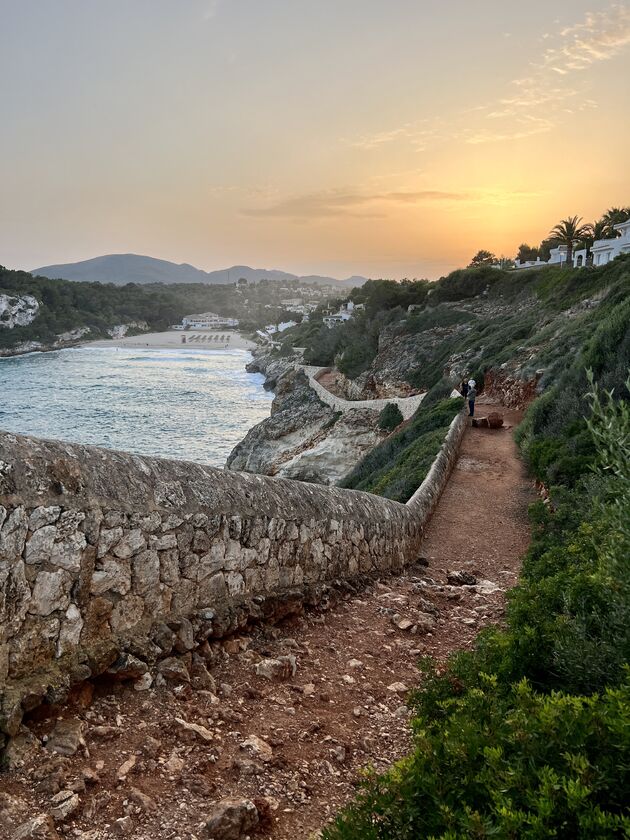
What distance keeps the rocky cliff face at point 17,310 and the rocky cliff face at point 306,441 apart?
7509cm

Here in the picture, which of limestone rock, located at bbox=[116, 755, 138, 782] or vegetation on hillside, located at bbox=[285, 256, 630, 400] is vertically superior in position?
vegetation on hillside, located at bbox=[285, 256, 630, 400]

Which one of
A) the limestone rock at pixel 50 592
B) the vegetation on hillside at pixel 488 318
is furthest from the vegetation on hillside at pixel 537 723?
the vegetation on hillside at pixel 488 318

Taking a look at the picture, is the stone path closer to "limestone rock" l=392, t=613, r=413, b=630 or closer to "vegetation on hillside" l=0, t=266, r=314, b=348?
"limestone rock" l=392, t=613, r=413, b=630

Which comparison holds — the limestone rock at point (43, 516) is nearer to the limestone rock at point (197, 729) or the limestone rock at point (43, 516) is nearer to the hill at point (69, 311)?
the limestone rock at point (197, 729)

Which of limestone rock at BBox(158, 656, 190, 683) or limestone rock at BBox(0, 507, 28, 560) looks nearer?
limestone rock at BBox(0, 507, 28, 560)

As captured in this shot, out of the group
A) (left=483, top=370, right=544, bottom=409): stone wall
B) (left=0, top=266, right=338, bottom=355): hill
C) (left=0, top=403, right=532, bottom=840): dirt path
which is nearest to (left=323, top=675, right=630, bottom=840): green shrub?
(left=0, top=403, right=532, bottom=840): dirt path

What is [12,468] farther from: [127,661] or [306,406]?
[306,406]

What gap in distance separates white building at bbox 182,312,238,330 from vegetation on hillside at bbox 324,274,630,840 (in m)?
152

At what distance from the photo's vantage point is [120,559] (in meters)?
3.44

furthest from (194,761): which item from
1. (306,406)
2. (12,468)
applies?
(306,406)

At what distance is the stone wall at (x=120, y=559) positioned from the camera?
300cm

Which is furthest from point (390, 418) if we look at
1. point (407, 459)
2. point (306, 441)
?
point (407, 459)

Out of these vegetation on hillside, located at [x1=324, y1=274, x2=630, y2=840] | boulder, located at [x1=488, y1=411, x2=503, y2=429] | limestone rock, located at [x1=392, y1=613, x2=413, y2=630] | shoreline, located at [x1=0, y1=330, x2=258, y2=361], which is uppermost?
shoreline, located at [x1=0, y1=330, x2=258, y2=361]

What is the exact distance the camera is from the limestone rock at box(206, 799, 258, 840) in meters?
2.56
